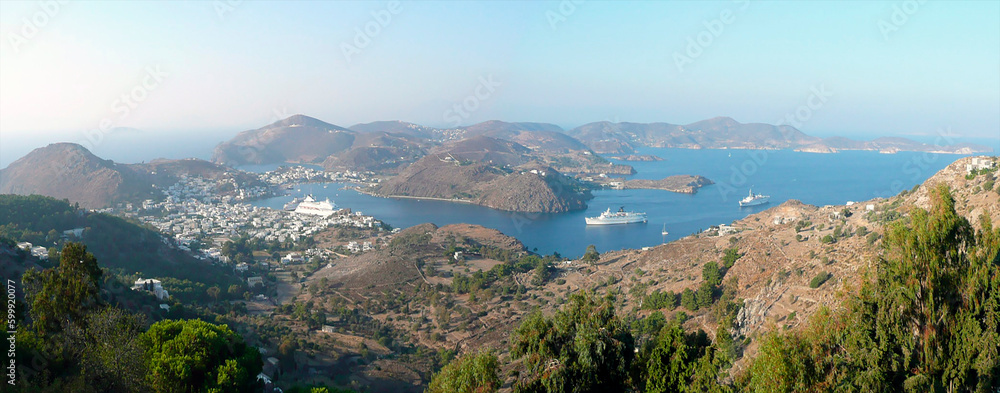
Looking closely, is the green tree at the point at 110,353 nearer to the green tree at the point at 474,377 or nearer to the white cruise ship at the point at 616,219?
the green tree at the point at 474,377

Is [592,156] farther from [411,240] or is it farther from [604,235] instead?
[411,240]

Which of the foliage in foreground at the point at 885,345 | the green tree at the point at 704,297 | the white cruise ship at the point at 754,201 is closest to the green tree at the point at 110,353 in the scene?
the foliage in foreground at the point at 885,345

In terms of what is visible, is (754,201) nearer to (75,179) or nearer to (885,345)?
(885,345)

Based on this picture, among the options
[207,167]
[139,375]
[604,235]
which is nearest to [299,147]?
[207,167]

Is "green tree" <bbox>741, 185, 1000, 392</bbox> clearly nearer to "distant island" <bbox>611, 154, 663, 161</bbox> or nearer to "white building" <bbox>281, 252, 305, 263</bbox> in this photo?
"white building" <bbox>281, 252, 305, 263</bbox>

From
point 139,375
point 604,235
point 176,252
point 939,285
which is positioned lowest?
point 604,235

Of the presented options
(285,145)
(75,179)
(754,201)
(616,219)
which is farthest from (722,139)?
(75,179)
